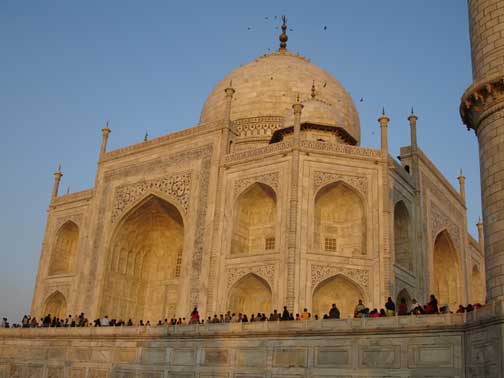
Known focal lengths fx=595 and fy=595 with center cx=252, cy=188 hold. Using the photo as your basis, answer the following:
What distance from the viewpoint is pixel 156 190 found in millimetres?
22641

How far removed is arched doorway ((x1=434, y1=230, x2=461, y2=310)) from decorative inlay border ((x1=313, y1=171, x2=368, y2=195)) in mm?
6902

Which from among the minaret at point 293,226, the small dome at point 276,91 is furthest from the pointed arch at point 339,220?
the small dome at point 276,91

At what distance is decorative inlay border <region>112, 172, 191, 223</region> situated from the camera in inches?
853

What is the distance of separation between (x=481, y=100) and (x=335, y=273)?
9.61 meters

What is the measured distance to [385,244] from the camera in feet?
60.3

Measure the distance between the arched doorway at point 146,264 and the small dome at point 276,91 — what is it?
641 cm

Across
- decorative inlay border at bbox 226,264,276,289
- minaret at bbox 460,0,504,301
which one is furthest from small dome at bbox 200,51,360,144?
minaret at bbox 460,0,504,301

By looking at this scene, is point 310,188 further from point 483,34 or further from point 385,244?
point 483,34

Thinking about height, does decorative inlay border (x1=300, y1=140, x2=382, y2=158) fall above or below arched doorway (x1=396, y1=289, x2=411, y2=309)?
above

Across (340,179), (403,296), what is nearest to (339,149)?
(340,179)

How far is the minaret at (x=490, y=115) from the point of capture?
8539 millimetres

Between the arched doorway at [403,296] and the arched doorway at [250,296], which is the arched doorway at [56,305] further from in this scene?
the arched doorway at [403,296]

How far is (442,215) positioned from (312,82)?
9.10m

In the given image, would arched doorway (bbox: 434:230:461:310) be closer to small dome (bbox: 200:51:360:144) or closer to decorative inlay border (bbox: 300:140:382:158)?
small dome (bbox: 200:51:360:144)
